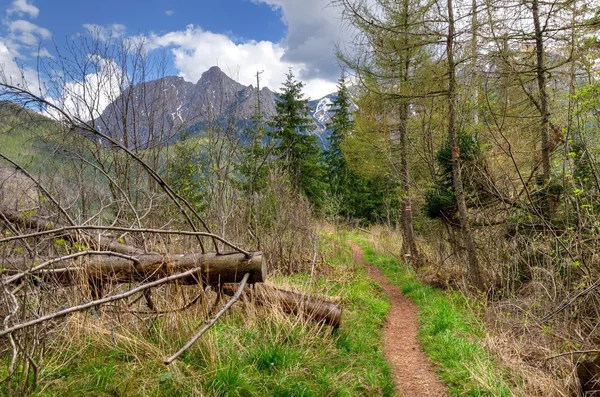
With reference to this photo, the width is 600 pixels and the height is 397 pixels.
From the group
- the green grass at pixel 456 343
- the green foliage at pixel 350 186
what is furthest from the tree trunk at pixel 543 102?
the green foliage at pixel 350 186

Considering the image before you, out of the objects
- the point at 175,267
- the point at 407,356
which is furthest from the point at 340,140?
the point at 175,267

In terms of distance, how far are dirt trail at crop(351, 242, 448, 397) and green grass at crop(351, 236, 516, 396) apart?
0.38 feet

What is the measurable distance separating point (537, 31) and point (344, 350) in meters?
6.70

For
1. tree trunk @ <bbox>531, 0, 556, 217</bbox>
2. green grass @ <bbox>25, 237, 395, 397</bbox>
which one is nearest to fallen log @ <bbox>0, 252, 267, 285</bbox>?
green grass @ <bbox>25, 237, 395, 397</bbox>

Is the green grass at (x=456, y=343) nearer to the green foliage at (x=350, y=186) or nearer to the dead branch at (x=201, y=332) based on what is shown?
the dead branch at (x=201, y=332)

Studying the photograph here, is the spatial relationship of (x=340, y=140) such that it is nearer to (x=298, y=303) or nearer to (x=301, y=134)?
(x=301, y=134)

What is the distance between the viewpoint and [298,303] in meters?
4.49

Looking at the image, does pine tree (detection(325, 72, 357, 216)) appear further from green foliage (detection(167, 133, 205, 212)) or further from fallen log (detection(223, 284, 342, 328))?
fallen log (detection(223, 284, 342, 328))

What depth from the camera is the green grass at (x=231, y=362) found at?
2557mm

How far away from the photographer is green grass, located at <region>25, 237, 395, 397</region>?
2.56 metres

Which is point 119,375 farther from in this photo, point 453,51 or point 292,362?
point 453,51

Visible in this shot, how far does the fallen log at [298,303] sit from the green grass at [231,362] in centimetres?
13

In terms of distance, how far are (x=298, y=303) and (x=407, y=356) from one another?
1.64 m

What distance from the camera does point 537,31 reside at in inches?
258
